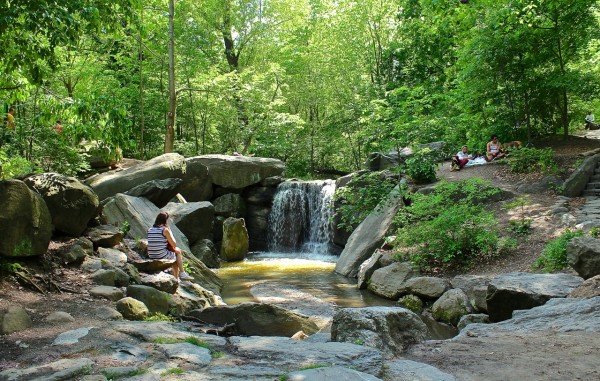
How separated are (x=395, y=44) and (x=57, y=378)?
22150mm

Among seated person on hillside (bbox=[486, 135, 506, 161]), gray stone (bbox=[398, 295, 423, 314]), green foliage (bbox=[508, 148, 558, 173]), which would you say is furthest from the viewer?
seated person on hillside (bbox=[486, 135, 506, 161])

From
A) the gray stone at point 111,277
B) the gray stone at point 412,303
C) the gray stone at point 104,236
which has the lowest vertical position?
the gray stone at point 412,303

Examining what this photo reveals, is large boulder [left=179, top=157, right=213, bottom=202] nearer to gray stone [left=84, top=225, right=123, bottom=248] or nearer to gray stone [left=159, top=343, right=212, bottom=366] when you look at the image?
gray stone [left=84, top=225, right=123, bottom=248]

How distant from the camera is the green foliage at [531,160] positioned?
13.1 metres

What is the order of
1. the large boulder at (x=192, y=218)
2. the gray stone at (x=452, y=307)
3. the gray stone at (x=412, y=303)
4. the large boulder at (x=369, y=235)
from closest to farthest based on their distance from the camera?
the gray stone at (x=452, y=307) → the gray stone at (x=412, y=303) → the large boulder at (x=369, y=235) → the large boulder at (x=192, y=218)

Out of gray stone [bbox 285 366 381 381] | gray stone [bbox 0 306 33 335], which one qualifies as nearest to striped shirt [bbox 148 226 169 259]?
gray stone [bbox 0 306 33 335]

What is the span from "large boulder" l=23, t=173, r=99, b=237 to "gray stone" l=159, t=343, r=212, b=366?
4210mm

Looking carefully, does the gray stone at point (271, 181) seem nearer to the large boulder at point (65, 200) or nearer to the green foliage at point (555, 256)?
the large boulder at point (65, 200)

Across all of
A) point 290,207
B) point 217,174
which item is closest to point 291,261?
point 290,207

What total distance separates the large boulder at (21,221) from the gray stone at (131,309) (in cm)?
136

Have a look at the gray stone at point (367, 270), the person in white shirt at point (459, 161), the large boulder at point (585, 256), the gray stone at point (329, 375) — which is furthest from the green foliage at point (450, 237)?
the gray stone at point (329, 375)

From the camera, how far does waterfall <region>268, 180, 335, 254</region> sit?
57.8 ft

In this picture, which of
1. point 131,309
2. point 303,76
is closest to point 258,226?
point 303,76

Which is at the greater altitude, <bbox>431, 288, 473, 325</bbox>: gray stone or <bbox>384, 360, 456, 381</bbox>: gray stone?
<bbox>384, 360, 456, 381</bbox>: gray stone
